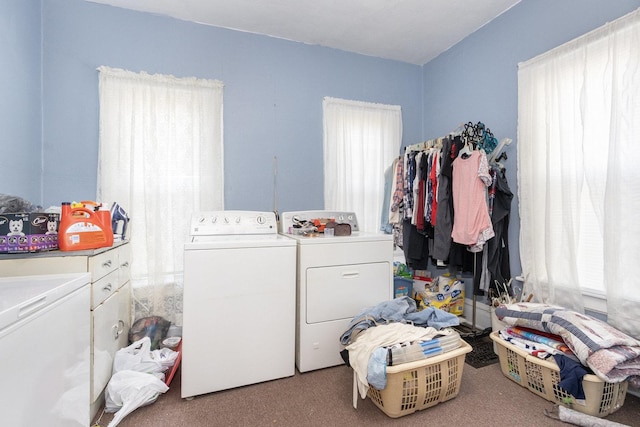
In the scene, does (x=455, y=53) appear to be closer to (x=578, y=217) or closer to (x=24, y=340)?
(x=578, y=217)

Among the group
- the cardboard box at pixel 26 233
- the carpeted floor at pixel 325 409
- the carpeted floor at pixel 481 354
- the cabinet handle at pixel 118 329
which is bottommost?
the carpeted floor at pixel 325 409

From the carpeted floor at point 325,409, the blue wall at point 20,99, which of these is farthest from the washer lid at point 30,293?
the blue wall at point 20,99

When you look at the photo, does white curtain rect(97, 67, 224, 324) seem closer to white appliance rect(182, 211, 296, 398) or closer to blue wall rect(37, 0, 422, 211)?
blue wall rect(37, 0, 422, 211)

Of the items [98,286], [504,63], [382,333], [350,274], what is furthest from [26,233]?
[504,63]

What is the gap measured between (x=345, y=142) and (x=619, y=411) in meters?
2.64

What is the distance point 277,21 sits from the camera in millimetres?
2561

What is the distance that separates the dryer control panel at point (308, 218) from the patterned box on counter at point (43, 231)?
136 centimetres

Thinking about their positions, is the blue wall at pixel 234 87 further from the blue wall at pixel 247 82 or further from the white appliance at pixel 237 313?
the white appliance at pixel 237 313

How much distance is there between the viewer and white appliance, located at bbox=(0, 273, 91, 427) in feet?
2.58

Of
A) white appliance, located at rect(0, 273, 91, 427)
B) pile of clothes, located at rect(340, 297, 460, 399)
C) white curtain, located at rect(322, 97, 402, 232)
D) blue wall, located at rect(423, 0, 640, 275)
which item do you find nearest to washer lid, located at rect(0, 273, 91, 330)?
white appliance, located at rect(0, 273, 91, 427)

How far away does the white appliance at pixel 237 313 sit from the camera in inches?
65.6

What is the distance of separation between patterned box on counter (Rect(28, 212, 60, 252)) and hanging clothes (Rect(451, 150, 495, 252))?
101 inches

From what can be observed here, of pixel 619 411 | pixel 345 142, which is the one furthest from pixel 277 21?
pixel 619 411

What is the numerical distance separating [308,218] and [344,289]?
671mm
